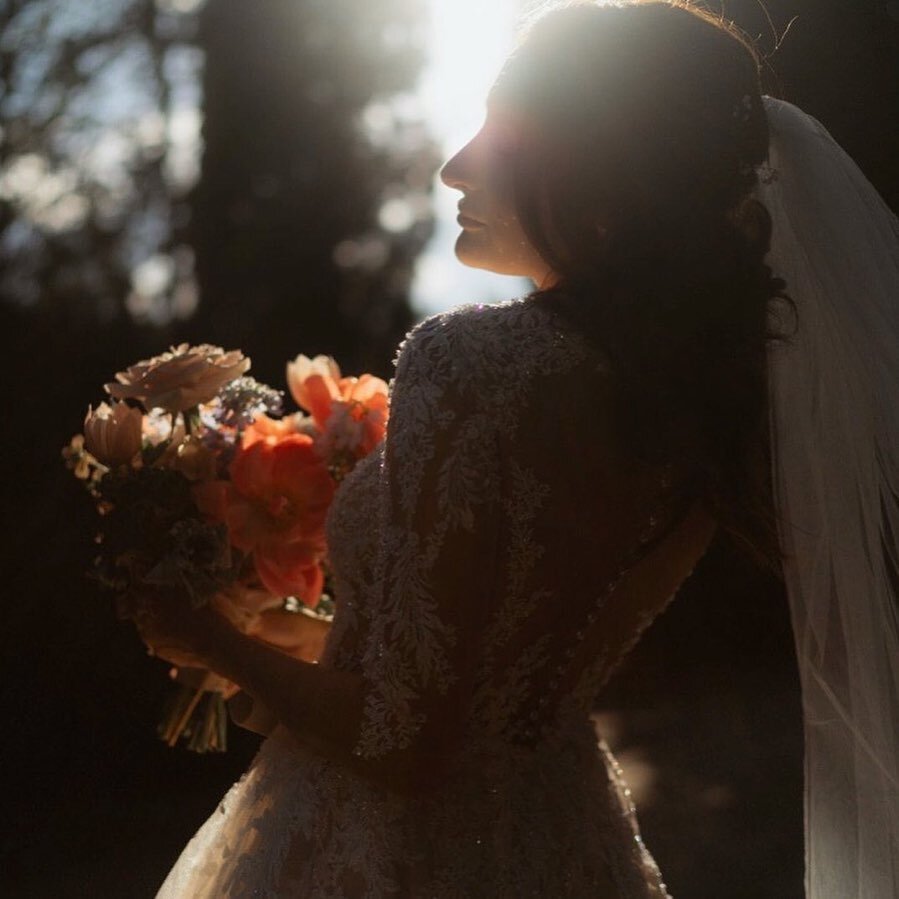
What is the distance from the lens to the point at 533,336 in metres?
1.62

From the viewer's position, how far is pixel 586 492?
5.32 feet

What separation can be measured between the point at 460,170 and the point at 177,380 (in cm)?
70

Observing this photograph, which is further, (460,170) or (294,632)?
(294,632)

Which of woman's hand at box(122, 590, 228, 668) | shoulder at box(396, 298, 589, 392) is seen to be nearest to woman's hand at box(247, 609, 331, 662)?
woman's hand at box(122, 590, 228, 668)

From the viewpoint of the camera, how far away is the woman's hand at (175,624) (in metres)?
1.91

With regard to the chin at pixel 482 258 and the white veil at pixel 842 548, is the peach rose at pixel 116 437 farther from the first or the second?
the white veil at pixel 842 548

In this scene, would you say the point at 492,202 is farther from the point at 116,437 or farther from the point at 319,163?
the point at 319,163

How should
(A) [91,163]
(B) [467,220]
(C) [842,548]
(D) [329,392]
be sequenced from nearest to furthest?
(C) [842,548] < (B) [467,220] < (D) [329,392] < (A) [91,163]

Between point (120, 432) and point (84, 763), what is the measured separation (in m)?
4.50

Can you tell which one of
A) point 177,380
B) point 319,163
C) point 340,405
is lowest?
point 319,163

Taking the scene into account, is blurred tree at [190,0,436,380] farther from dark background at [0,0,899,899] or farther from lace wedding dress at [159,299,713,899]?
lace wedding dress at [159,299,713,899]

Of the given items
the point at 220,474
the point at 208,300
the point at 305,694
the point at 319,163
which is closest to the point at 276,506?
the point at 220,474

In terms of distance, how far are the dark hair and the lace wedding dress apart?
2.6 inches

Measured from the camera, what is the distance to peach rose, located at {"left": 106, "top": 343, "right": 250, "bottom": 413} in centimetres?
224
